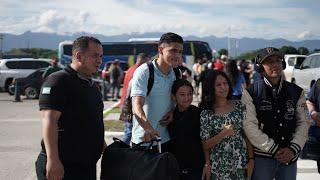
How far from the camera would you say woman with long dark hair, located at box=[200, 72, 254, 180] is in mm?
3805

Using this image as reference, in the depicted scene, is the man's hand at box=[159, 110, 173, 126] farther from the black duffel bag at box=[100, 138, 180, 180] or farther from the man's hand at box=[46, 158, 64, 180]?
the man's hand at box=[46, 158, 64, 180]

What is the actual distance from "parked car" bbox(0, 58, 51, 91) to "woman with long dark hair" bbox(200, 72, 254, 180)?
22.6m

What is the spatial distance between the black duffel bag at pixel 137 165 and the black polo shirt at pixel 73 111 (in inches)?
6.0

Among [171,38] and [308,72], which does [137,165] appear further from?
[308,72]

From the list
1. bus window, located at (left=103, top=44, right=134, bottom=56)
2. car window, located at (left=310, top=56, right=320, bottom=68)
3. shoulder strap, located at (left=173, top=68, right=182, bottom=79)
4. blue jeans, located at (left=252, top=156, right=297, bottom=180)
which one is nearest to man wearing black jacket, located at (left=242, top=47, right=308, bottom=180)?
blue jeans, located at (left=252, top=156, right=297, bottom=180)

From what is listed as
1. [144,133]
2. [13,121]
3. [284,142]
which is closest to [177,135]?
[144,133]

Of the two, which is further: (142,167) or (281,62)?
(281,62)

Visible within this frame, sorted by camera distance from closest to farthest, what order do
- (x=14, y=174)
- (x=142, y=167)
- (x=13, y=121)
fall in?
(x=142, y=167) < (x=14, y=174) < (x=13, y=121)

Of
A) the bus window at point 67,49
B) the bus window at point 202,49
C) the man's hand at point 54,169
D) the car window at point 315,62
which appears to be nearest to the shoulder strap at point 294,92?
the man's hand at point 54,169

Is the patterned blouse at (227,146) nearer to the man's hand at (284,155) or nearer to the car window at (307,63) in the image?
the man's hand at (284,155)

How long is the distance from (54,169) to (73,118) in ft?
1.27

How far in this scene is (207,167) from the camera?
12.7ft

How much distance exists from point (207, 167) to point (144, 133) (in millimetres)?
607

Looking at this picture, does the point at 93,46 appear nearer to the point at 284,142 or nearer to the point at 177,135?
the point at 177,135
